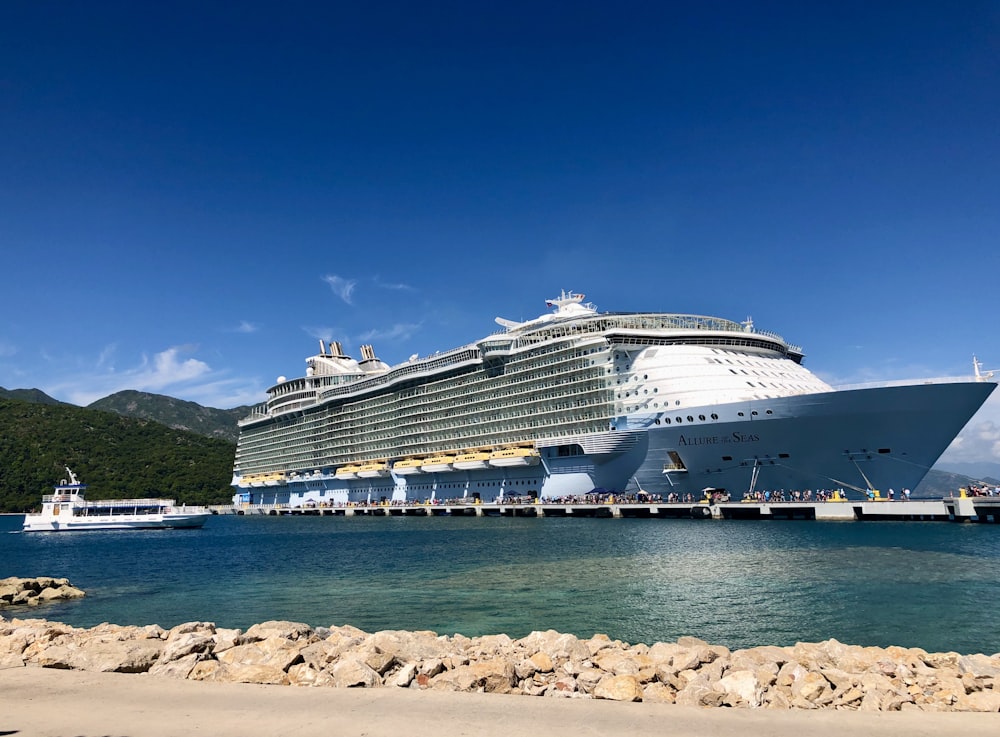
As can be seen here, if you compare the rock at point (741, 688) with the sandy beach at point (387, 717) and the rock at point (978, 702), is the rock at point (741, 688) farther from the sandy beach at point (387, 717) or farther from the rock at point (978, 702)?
the rock at point (978, 702)

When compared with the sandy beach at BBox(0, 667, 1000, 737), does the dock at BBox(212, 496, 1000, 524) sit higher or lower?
higher

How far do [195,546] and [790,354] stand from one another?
170ft

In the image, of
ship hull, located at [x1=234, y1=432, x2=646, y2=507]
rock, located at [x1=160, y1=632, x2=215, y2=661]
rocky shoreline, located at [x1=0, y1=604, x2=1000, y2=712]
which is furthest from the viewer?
ship hull, located at [x1=234, y1=432, x2=646, y2=507]

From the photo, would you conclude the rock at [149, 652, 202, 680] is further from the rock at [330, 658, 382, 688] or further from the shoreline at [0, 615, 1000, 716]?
the rock at [330, 658, 382, 688]

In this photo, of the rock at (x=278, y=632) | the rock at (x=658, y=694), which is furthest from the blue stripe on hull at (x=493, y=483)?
the rock at (x=658, y=694)

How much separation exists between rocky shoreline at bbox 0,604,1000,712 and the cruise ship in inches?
1317

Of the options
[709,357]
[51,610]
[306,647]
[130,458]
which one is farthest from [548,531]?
[130,458]

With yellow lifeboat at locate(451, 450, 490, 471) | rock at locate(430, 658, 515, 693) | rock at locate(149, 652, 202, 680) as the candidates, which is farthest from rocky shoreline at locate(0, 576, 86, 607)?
yellow lifeboat at locate(451, 450, 490, 471)

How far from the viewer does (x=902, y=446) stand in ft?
135

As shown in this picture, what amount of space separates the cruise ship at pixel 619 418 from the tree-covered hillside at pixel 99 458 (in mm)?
54076

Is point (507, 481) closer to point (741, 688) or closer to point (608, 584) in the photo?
point (608, 584)

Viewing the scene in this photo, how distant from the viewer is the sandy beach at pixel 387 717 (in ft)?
25.0

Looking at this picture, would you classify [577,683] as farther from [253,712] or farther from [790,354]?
[790,354]

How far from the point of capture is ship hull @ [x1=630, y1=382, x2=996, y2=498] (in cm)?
3938
